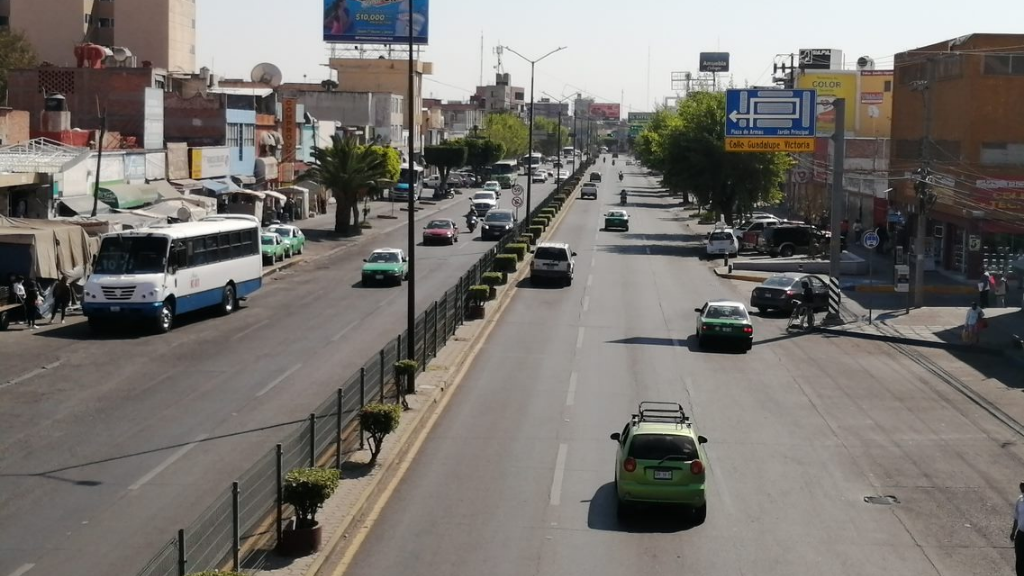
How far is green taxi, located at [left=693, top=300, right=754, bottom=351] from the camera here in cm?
3456

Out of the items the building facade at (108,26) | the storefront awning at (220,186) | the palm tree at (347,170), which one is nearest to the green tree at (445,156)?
the building facade at (108,26)

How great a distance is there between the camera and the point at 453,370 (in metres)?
29.1

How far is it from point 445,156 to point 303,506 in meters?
102

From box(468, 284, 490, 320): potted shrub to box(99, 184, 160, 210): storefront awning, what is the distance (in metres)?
18.6

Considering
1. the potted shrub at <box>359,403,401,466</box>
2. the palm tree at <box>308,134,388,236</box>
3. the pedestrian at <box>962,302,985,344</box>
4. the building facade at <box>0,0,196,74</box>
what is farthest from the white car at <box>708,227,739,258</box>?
the building facade at <box>0,0,196,74</box>

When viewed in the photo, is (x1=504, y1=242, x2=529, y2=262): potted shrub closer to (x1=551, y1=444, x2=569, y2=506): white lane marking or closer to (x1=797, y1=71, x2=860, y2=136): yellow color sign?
(x1=551, y1=444, x2=569, y2=506): white lane marking

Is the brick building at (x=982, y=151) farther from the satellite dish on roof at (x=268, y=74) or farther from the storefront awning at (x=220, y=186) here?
the satellite dish on roof at (x=268, y=74)

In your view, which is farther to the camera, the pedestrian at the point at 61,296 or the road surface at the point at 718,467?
the pedestrian at the point at 61,296

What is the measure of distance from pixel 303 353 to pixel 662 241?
44.6m

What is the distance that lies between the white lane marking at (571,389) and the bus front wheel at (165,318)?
37.9 feet

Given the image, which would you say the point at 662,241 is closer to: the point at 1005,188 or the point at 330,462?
the point at 1005,188

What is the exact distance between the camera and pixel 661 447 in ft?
56.9

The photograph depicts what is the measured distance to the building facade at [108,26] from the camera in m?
112

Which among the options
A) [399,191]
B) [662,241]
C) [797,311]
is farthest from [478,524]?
[399,191]
